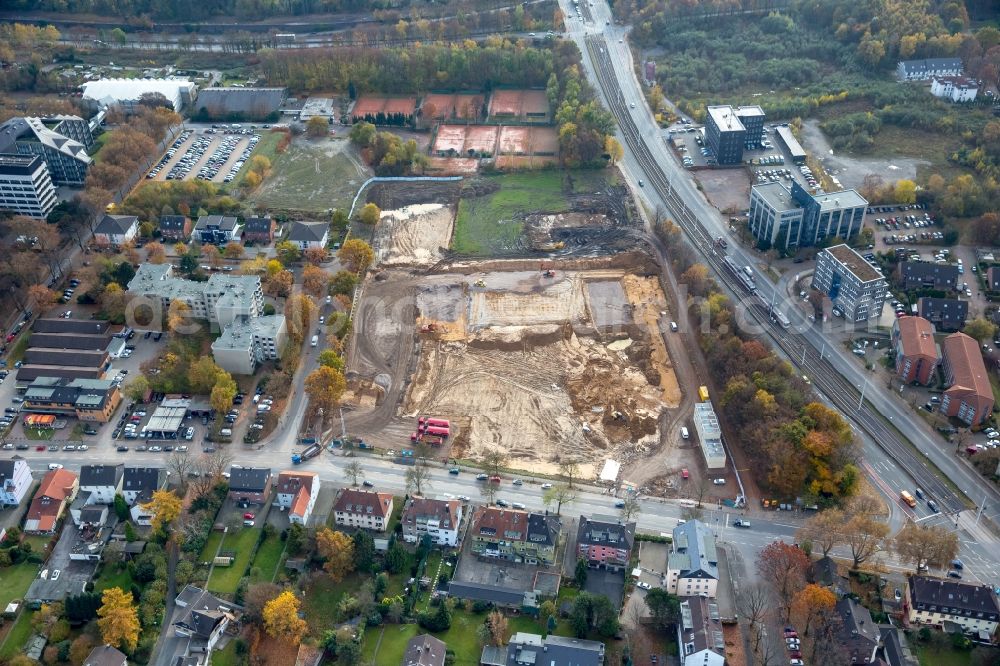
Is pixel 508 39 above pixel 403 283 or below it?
above

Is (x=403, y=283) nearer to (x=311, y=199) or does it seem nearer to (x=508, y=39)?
(x=311, y=199)

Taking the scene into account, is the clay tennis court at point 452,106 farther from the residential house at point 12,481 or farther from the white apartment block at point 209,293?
the residential house at point 12,481

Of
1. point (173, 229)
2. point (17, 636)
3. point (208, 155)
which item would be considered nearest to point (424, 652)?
point (17, 636)

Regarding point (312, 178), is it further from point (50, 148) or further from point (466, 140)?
point (50, 148)

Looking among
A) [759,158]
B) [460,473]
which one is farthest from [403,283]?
[759,158]

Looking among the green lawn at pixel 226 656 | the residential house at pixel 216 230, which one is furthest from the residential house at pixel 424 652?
the residential house at pixel 216 230

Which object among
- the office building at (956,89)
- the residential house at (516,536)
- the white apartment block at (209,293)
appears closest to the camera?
the residential house at (516,536)
